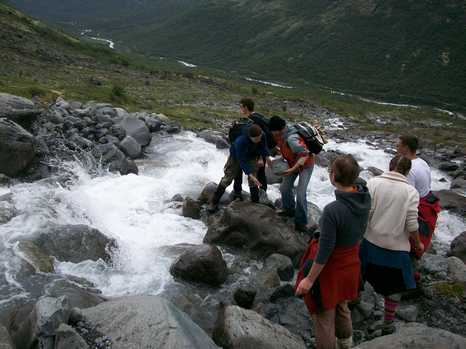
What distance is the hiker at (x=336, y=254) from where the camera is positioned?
5.67m

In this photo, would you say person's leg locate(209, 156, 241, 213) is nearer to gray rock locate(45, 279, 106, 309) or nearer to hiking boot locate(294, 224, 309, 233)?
hiking boot locate(294, 224, 309, 233)

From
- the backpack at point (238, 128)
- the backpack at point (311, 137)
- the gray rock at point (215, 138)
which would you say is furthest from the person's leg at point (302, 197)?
the gray rock at point (215, 138)

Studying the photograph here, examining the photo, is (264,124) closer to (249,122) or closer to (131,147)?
(249,122)

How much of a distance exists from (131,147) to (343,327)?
48.4 feet

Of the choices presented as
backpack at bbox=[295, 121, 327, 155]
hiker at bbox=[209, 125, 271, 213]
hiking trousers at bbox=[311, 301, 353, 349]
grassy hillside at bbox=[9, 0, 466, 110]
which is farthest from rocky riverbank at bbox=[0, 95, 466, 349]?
grassy hillside at bbox=[9, 0, 466, 110]

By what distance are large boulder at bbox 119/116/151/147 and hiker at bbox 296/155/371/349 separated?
52.9 feet

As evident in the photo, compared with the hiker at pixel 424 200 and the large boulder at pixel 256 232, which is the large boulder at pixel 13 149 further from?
the hiker at pixel 424 200

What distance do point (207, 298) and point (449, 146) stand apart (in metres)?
32.1

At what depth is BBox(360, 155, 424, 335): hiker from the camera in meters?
6.72

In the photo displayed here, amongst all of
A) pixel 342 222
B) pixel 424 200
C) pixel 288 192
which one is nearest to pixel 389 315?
pixel 424 200

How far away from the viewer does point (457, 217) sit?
1812cm

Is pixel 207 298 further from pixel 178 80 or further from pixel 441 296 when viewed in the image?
pixel 178 80

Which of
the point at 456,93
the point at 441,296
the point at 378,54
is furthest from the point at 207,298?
the point at 378,54

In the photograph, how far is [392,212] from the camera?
22.1 feet
